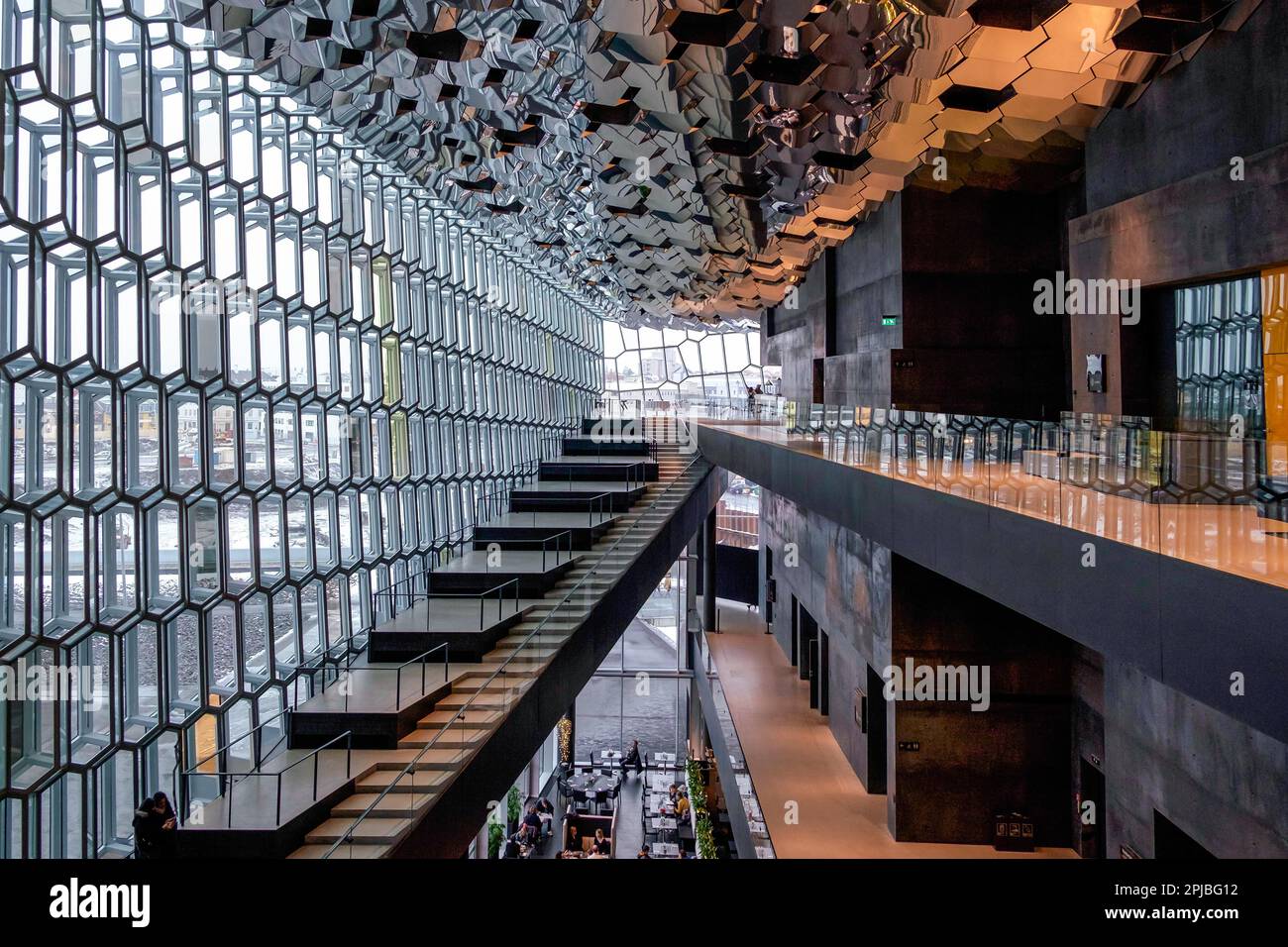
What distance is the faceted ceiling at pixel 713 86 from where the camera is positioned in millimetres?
8383

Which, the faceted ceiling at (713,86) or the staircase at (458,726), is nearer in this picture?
the staircase at (458,726)

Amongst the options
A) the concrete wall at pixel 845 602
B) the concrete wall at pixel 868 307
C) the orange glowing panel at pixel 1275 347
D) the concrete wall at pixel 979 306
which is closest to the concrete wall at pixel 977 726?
the concrete wall at pixel 845 602

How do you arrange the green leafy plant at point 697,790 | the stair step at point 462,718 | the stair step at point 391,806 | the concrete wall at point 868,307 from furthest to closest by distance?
the green leafy plant at point 697,790 → the concrete wall at point 868,307 → the stair step at point 462,718 → the stair step at point 391,806

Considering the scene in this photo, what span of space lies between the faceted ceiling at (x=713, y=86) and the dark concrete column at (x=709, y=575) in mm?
17425

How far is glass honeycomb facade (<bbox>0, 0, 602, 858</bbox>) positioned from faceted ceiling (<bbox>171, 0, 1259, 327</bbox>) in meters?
0.94

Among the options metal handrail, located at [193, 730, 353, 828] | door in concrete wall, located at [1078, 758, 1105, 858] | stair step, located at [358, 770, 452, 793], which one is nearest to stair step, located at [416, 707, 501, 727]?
stair step, located at [358, 770, 452, 793]

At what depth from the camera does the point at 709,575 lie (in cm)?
3394

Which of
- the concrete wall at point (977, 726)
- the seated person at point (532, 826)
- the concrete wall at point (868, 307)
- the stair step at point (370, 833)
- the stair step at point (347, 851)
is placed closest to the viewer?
the stair step at point (347, 851)

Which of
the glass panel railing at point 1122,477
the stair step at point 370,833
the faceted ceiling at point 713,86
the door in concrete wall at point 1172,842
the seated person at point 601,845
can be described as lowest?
the seated person at point 601,845

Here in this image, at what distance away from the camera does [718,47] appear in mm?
9281

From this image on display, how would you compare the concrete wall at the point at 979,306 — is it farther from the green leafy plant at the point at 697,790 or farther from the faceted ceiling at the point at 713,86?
the green leafy plant at the point at 697,790

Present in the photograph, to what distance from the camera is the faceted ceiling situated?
330 inches

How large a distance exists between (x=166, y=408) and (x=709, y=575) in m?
26.1
